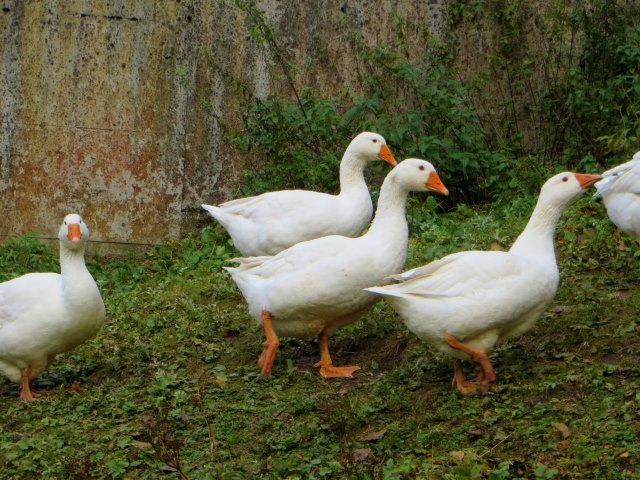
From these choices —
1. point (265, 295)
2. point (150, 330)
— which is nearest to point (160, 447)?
point (265, 295)

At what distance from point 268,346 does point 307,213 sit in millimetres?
1466

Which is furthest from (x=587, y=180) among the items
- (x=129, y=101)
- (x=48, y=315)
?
(x=129, y=101)

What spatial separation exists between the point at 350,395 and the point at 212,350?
1569 millimetres

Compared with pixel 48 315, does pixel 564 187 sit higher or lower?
higher

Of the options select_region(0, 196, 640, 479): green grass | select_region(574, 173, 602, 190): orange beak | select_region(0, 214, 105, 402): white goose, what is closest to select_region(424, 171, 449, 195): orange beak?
select_region(574, 173, 602, 190): orange beak

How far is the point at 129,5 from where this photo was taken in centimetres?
1095

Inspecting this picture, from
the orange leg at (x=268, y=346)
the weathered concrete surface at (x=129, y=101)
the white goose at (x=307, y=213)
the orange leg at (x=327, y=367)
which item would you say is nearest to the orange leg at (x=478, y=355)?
the orange leg at (x=327, y=367)

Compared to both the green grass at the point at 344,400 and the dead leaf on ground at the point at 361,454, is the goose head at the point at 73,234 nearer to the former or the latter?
the green grass at the point at 344,400

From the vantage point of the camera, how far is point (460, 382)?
6.43 metres

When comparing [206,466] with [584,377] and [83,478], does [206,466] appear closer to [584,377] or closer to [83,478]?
[83,478]

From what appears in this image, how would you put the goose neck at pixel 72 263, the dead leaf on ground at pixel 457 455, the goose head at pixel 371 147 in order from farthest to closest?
the goose head at pixel 371 147, the goose neck at pixel 72 263, the dead leaf on ground at pixel 457 455

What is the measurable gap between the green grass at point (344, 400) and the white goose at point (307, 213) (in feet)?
1.94

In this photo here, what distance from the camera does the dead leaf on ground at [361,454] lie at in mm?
5625

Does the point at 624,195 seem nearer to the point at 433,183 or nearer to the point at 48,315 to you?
the point at 433,183
